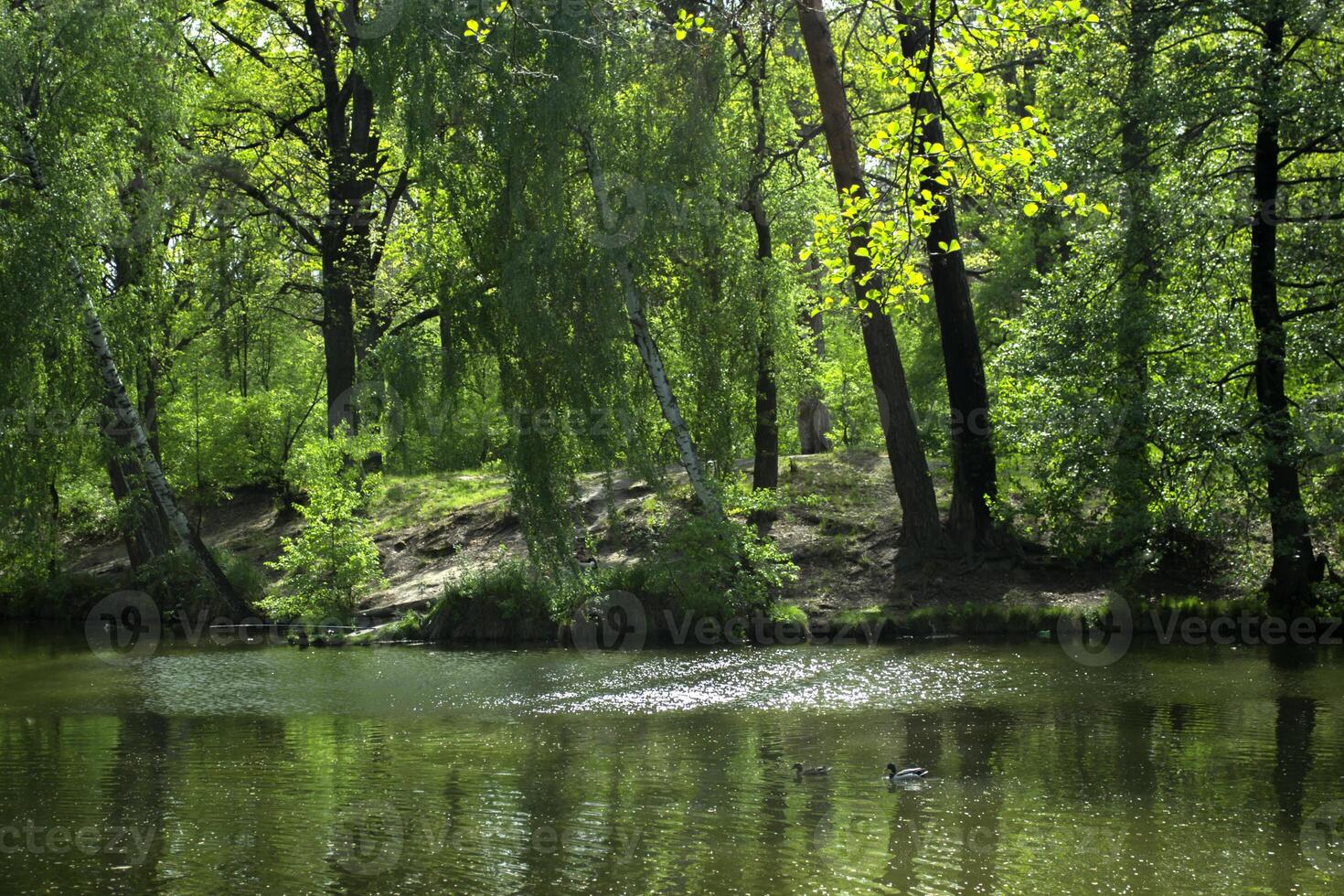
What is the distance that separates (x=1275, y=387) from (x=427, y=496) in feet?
46.0

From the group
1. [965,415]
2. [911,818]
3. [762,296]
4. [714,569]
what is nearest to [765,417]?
[762,296]

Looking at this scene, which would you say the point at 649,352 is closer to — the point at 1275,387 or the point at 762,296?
the point at 762,296

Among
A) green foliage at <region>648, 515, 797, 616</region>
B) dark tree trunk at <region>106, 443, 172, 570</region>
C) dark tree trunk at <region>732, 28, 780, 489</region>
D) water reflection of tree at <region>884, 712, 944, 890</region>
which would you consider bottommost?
water reflection of tree at <region>884, 712, 944, 890</region>

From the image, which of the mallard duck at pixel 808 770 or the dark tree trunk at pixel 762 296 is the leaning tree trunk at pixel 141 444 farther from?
the mallard duck at pixel 808 770

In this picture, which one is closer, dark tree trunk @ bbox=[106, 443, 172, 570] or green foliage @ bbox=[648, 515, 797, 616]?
green foliage @ bbox=[648, 515, 797, 616]

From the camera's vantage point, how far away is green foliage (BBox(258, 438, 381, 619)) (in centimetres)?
1897

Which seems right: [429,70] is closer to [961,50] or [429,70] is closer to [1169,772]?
[961,50]

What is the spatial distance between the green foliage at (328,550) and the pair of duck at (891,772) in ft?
36.3

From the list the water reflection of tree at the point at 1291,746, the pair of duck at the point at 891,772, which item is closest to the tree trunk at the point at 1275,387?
the water reflection of tree at the point at 1291,746

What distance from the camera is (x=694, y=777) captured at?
9.34 m

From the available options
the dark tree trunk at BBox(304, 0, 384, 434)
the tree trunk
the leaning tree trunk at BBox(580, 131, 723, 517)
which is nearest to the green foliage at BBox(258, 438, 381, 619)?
the dark tree trunk at BBox(304, 0, 384, 434)

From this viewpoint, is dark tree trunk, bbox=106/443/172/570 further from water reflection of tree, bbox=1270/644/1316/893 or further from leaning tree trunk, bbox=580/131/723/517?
water reflection of tree, bbox=1270/644/1316/893

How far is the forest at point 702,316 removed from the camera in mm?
14734

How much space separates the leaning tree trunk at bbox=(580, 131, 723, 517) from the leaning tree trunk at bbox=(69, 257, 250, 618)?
21.9ft
